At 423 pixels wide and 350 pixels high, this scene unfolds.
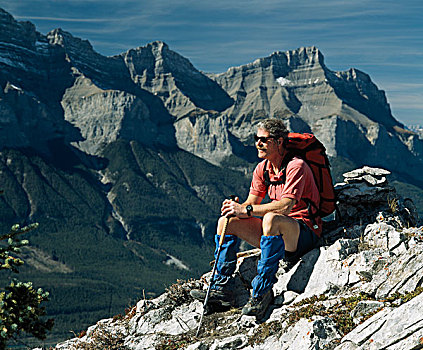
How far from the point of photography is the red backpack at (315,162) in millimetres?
15569

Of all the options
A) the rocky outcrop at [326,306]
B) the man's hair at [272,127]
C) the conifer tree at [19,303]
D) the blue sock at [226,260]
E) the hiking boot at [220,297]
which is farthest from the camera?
the man's hair at [272,127]

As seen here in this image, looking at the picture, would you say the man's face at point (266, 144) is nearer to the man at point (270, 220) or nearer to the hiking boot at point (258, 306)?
the man at point (270, 220)

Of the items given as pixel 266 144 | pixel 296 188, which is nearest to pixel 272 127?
pixel 266 144

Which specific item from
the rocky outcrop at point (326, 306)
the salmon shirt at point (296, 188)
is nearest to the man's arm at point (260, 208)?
the salmon shirt at point (296, 188)

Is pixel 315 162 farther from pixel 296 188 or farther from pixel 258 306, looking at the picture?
pixel 258 306

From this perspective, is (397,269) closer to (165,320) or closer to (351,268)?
(351,268)

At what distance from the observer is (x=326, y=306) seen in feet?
41.4

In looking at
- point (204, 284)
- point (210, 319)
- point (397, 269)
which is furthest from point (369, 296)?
point (204, 284)

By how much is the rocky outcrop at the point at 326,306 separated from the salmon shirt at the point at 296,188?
1226 mm

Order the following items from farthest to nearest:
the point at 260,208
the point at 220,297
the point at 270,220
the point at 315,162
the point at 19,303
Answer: the point at 315,162 → the point at 220,297 → the point at 260,208 → the point at 270,220 → the point at 19,303

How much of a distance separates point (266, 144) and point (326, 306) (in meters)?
5.01

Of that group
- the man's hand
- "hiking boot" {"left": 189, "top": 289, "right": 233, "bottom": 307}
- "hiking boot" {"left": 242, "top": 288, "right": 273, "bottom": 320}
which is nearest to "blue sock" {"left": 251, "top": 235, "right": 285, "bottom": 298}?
"hiking boot" {"left": 242, "top": 288, "right": 273, "bottom": 320}

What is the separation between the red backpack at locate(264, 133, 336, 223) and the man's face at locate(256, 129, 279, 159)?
43 centimetres

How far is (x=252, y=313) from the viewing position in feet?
43.9
